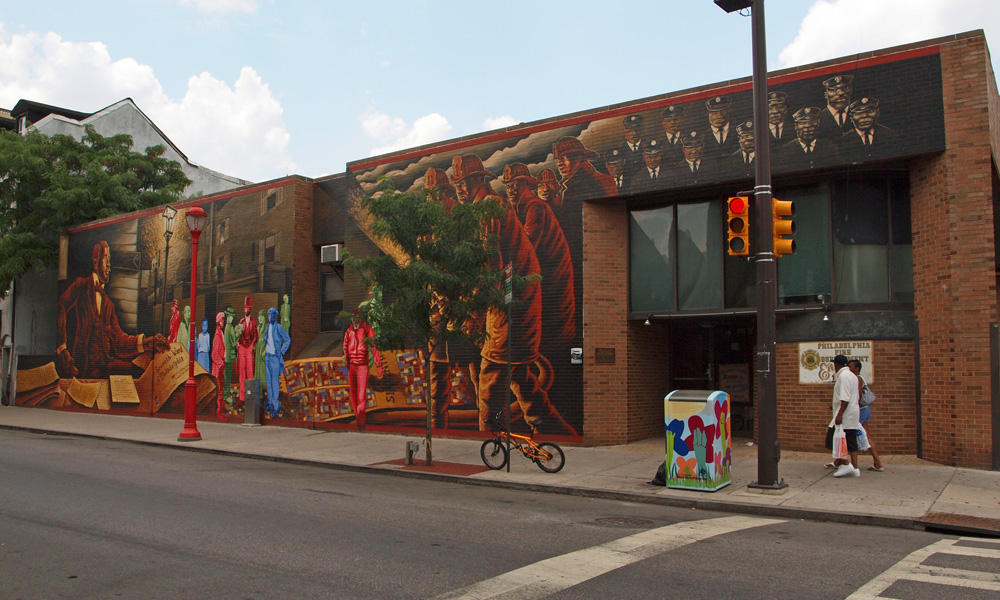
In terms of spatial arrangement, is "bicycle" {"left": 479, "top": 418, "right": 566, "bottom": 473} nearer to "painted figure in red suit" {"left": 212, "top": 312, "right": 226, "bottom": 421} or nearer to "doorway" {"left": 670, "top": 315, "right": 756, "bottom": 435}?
"doorway" {"left": 670, "top": 315, "right": 756, "bottom": 435}

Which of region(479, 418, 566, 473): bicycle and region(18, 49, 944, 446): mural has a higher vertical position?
region(18, 49, 944, 446): mural

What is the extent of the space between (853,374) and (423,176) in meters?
10.6

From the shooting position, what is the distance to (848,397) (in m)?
10.7

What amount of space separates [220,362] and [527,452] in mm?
13192

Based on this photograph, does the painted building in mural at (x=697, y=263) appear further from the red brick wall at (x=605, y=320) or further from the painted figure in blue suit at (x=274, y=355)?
the painted figure in blue suit at (x=274, y=355)

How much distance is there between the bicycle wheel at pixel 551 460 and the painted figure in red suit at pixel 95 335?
16.7 metres

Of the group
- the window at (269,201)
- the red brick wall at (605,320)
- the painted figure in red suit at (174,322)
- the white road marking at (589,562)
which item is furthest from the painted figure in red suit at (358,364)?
the white road marking at (589,562)

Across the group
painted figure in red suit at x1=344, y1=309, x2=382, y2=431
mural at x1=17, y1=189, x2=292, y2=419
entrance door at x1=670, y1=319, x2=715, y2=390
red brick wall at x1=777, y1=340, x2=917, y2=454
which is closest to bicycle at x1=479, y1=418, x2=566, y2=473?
red brick wall at x1=777, y1=340, x2=917, y2=454

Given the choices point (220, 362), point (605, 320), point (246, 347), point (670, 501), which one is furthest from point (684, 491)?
point (220, 362)

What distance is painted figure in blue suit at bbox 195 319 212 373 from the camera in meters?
22.2

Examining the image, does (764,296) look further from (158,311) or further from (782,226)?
(158,311)

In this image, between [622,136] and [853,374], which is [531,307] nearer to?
[622,136]

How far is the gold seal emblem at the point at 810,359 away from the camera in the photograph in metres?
13.0

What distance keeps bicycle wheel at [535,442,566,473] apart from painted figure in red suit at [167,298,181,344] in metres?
15.8
